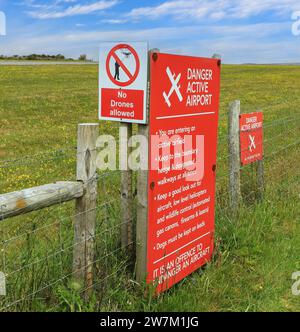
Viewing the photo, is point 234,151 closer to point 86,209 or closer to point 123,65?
point 123,65

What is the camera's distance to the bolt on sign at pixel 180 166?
13.0ft

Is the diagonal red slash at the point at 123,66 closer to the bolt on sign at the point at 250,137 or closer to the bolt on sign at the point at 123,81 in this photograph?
the bolt on sign at the point at 123,81

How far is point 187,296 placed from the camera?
4.07m

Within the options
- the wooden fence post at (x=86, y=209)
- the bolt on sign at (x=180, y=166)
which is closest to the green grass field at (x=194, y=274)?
the wooden fence post at (x=86, y=209)

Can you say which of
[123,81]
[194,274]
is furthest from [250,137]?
[123,81]

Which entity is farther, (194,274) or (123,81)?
(194,274)

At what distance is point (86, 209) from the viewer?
3713 mm

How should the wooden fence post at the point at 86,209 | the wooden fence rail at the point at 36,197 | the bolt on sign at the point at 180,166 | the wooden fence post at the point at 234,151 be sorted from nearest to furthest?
the wooden fence rail at the point at 36,197 → the wooden fence post at the point at 86,209 → the bolt on sign at the point at 180,166 → the wooden fence post at the point at 234,151

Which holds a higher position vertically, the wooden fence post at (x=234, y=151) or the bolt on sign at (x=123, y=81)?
the bolt on sign at (x=123, y=81)

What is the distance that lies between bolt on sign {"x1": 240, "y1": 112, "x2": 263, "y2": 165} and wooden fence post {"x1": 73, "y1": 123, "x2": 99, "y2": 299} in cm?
288

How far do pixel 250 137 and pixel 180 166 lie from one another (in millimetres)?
2308

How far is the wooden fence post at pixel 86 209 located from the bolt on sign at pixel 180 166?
469mm

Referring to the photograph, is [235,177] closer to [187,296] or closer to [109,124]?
[187,296]
